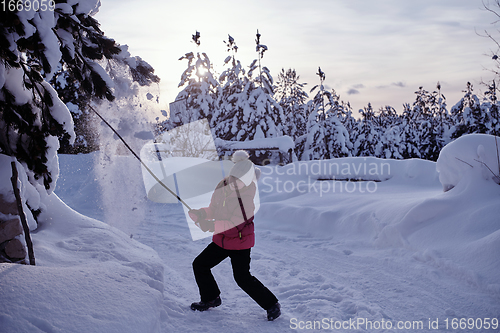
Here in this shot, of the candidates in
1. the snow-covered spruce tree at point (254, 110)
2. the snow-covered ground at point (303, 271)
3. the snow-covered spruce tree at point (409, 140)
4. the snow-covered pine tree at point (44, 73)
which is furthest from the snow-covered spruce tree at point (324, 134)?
the snow-covered pine tree at point (44, 73)

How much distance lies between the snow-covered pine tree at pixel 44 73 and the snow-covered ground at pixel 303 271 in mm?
1184

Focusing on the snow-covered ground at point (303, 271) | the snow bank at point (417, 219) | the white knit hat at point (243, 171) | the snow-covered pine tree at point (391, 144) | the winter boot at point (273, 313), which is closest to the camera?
the snow-covered ground at point (303, 271)

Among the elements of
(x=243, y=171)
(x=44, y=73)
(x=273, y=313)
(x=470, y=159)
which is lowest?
(x=273, y=313)

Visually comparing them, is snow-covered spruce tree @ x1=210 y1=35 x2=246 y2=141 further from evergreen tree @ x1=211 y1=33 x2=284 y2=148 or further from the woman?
A: the woman

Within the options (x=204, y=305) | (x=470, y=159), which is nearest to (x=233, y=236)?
(x=204, y=305)

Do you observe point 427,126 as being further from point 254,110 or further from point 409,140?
point 254,110

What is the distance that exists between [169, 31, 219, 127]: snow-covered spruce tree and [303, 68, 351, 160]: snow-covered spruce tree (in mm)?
7724

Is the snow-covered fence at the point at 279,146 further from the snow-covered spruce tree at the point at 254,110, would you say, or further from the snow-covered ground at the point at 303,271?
the snow-covered ground at the point at 303,271

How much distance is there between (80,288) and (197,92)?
2251cm

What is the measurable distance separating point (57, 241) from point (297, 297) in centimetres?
316

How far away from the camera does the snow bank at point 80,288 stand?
2398 mm

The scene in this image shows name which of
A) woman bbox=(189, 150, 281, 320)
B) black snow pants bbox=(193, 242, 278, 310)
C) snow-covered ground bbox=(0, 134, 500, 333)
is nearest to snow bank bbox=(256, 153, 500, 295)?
snow-covered ground bbox=(0, 134, 500, 333)

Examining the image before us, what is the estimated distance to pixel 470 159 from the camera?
595 centimetres

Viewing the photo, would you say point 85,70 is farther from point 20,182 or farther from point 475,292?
point 475,292
